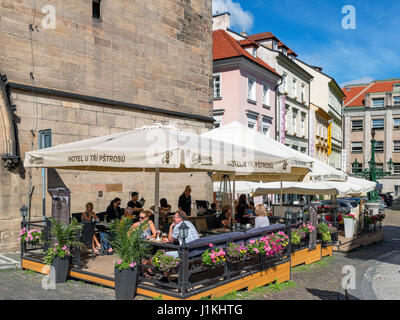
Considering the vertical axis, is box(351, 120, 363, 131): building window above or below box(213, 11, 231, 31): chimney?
below

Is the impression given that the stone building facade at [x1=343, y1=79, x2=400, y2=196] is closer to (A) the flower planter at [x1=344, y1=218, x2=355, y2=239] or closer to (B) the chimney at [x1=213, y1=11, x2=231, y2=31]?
(B) the chimney at [x1=213, y1=11, x2=231, y2=31]

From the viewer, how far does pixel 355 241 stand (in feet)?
46.7

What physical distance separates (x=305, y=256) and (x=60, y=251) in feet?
20.0

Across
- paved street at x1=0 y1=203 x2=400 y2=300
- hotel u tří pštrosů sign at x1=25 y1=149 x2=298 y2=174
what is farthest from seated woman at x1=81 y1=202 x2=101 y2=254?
hotel u tří pštrosů sign at x1=25 y1=149 x2=298 y2=174

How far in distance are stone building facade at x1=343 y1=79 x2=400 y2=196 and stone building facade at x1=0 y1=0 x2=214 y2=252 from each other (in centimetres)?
4934

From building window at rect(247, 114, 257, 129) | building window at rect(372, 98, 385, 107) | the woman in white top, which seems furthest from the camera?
building window at rect(372, 98, 385, 107)

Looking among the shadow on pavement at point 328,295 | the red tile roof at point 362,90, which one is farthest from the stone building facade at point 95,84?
the red tile roof at point 362,90

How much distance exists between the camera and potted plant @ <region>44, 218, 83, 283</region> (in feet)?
24.5

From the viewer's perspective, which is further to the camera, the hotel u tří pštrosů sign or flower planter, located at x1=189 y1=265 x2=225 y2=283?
flower planter, located at x1=189 y1=265 x2=225 y2=283

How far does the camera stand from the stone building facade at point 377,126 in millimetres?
62088

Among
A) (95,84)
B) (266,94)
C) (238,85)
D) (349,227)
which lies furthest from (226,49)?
(349,227)

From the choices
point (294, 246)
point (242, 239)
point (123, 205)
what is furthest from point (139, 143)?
point (123, 205)

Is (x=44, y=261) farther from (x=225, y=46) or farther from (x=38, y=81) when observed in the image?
(x=225, y=46)

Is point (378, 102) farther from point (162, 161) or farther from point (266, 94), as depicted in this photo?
point (162, 161)
